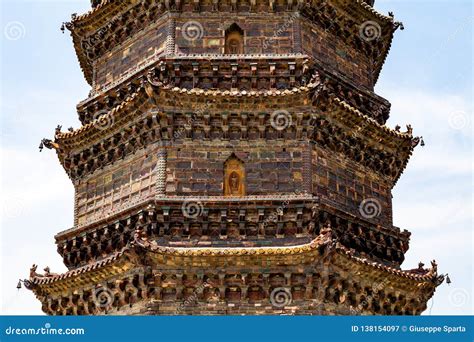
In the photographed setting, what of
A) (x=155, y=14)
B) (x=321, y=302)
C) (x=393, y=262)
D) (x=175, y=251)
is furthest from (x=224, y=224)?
(x=155, y=14)

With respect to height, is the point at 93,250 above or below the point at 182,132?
below

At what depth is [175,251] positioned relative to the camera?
54.2ft

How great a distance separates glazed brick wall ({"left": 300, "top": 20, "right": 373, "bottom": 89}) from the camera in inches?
773

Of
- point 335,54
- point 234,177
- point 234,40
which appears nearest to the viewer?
point 234,177

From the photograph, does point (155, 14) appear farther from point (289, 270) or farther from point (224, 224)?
point (289, 270)

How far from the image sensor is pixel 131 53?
793 inches

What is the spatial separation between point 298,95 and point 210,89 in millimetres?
1864

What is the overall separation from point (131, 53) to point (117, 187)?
10.9 ft

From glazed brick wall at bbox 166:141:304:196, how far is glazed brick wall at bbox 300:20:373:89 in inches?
106

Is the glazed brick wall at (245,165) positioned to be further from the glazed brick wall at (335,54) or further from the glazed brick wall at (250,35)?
the glazed brick wall at (335,54)

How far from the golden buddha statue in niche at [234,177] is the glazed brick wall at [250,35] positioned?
8.68 ft

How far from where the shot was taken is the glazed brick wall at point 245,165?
1769cm

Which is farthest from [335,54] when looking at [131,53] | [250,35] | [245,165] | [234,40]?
[131,53]

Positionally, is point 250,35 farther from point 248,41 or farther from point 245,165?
point 245,165
